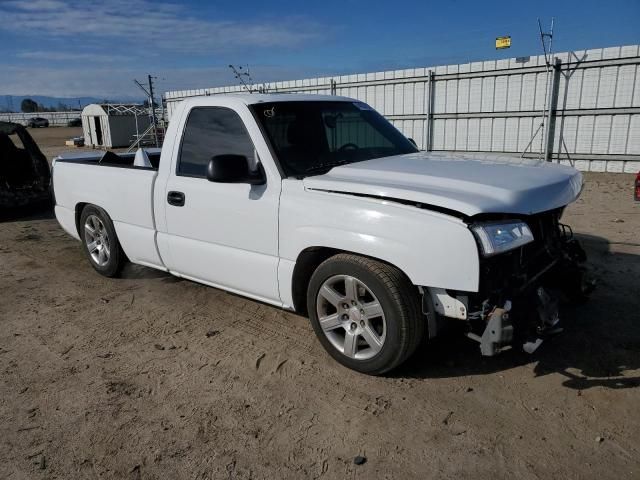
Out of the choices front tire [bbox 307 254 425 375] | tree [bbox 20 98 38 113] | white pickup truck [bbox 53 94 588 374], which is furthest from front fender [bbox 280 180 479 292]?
tree [bbox 20 98 38 113]

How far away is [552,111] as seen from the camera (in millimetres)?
13570

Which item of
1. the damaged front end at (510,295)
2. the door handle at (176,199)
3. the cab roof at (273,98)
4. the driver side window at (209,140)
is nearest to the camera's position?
the damaged front end at (510,295)

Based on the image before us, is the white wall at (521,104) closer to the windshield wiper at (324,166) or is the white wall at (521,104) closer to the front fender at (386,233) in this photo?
the windshield wiper at (324,166)

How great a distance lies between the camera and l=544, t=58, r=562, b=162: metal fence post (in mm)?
13227

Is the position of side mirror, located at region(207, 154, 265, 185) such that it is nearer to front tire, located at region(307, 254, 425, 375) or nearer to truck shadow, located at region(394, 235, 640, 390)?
front tire, located at region(307, 254, 425, 375)

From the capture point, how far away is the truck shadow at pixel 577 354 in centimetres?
341

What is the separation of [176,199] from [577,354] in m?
3.38

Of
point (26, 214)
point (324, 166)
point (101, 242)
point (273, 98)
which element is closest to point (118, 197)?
point (101, 242)

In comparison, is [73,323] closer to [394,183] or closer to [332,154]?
[332,154]

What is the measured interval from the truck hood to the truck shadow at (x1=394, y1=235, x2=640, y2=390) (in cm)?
106

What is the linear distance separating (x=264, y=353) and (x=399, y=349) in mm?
1142

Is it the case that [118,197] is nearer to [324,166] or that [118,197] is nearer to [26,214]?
[324,166]

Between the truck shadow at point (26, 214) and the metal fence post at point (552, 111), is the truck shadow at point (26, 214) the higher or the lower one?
the lower one

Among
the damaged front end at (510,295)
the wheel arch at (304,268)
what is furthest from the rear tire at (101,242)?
the damaged front end at (510,295)
